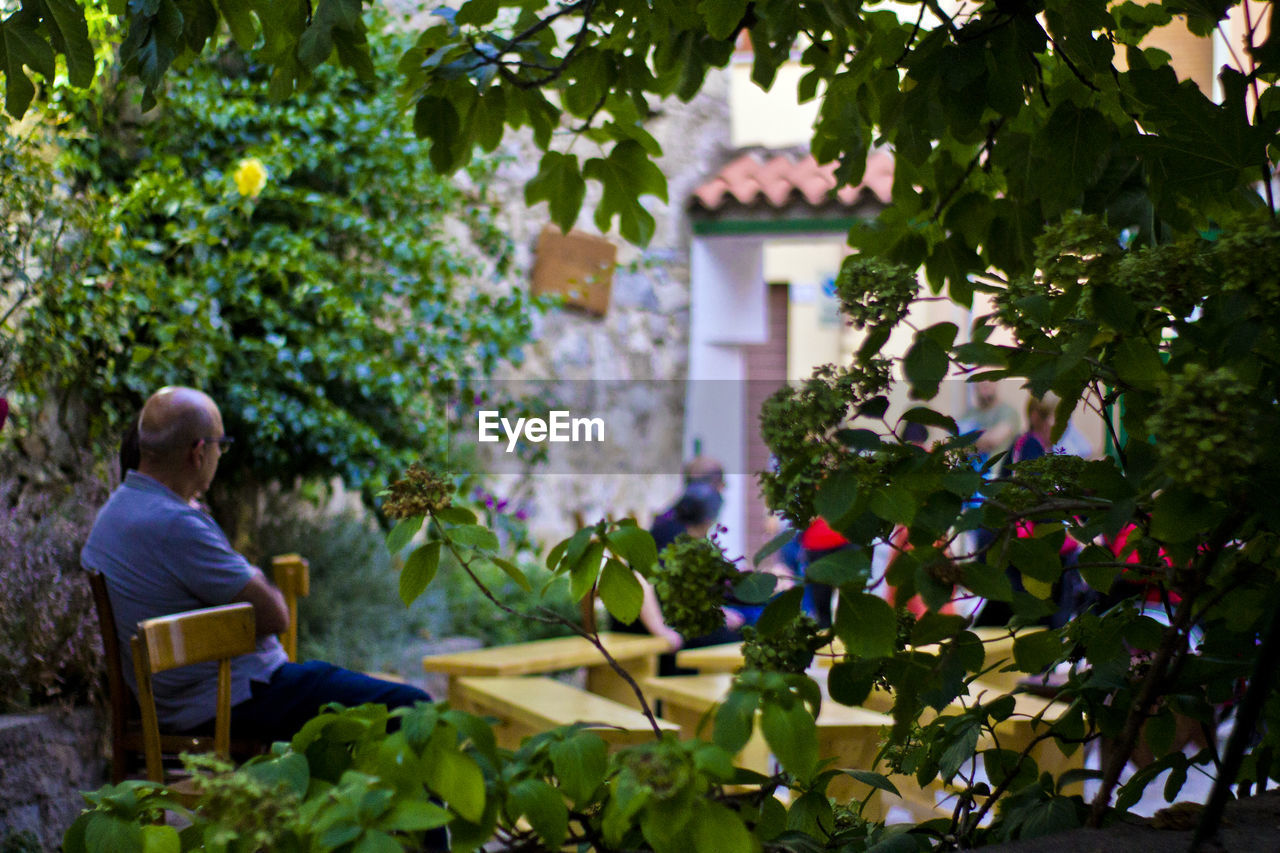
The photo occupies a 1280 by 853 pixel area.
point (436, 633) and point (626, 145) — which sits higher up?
point (626, 145)

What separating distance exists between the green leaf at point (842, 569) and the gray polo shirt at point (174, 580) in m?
2.11

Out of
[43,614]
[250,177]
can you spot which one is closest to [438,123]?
[43,614]

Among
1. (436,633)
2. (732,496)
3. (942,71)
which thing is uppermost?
(942,71)

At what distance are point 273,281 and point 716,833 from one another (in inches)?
149

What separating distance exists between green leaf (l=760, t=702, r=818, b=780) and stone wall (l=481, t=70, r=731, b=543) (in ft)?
18.8

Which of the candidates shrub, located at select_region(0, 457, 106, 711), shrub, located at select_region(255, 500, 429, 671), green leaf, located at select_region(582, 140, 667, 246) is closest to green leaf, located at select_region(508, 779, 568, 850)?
green leaf, located at select_region(582, 140, 667, 246)

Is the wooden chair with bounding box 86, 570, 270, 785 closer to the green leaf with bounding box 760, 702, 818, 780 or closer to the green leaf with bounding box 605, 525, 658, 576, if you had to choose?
the green leaf with bounding box 605, 525, 658, 576

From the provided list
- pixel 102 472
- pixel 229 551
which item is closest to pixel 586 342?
pixel 102 472

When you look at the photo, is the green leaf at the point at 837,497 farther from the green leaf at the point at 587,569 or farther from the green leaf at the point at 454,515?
the green leaf at the point at 454,515

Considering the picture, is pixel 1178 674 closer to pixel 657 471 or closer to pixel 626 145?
pixel 626 145

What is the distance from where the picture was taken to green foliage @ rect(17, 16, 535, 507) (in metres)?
3.51

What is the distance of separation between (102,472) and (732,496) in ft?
15.6

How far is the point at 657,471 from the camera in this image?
7.73 metres

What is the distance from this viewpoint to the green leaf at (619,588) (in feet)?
3.08
